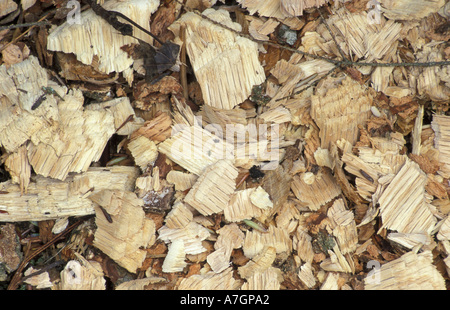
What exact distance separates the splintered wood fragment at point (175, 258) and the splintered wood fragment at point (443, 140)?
1374 millimetres

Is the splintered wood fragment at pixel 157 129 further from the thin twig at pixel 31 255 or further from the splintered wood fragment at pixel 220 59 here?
the thin twig at pixel 31 255

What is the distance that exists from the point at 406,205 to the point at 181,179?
111cm

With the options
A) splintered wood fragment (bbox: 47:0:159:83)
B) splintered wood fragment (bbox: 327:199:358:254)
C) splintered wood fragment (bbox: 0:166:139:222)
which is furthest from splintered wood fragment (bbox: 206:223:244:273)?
splintered wood fragment (bbox: 47:0:159:83)

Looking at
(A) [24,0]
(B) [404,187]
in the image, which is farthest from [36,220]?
(B) [404,187]

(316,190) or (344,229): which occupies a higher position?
(316,190)

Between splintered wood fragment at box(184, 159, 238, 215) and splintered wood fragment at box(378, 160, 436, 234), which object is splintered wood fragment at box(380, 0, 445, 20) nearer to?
splintered wood fragment at box(378, 160, 436, 234)

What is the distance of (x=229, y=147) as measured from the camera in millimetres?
1972

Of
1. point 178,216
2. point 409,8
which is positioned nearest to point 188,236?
point 178,216

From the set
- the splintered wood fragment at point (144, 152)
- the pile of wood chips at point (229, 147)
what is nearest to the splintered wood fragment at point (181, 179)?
the pile of wood chips at point (229, 147)

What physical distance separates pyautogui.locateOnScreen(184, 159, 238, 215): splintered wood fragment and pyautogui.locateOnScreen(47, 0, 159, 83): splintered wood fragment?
24.8 inches

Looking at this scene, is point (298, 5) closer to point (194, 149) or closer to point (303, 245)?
point (194, 149)

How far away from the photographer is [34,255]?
6.33 ft

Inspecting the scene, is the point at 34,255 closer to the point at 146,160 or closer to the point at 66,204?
the point at 66,204

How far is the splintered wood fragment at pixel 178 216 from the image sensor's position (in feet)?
6.25
